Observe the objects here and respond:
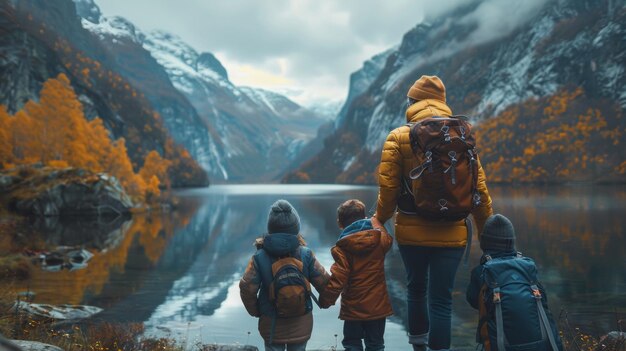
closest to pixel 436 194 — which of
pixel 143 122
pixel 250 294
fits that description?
pixel 250 294

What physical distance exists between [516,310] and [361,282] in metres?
1.89

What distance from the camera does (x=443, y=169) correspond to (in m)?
5.52

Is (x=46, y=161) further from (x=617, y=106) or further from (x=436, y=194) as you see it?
(x=617, y=106)

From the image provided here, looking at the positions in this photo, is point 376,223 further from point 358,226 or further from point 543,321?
point 543,321

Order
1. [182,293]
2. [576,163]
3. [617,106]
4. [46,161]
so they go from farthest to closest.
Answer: [617,106], [576,163], [46,161], [182,293]

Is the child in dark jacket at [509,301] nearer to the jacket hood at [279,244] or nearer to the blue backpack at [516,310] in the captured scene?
the blue backpack at [516,310]

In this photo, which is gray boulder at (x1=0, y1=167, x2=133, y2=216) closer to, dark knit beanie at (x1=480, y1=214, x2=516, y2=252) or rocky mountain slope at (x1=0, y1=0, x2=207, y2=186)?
rocky mountain slope at (x1=0, y1=0, x2=207, y2=186)

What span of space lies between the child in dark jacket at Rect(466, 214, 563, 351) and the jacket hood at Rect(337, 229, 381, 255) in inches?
50.0

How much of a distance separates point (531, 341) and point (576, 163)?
159m

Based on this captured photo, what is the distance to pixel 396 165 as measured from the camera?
19.4 feet

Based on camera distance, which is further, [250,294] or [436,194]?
[250,294]

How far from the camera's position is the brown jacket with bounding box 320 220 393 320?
6.20 metres

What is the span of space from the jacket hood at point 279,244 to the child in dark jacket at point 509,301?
7.06 feet

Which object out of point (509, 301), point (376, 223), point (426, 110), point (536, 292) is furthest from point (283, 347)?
point (426, 110)
